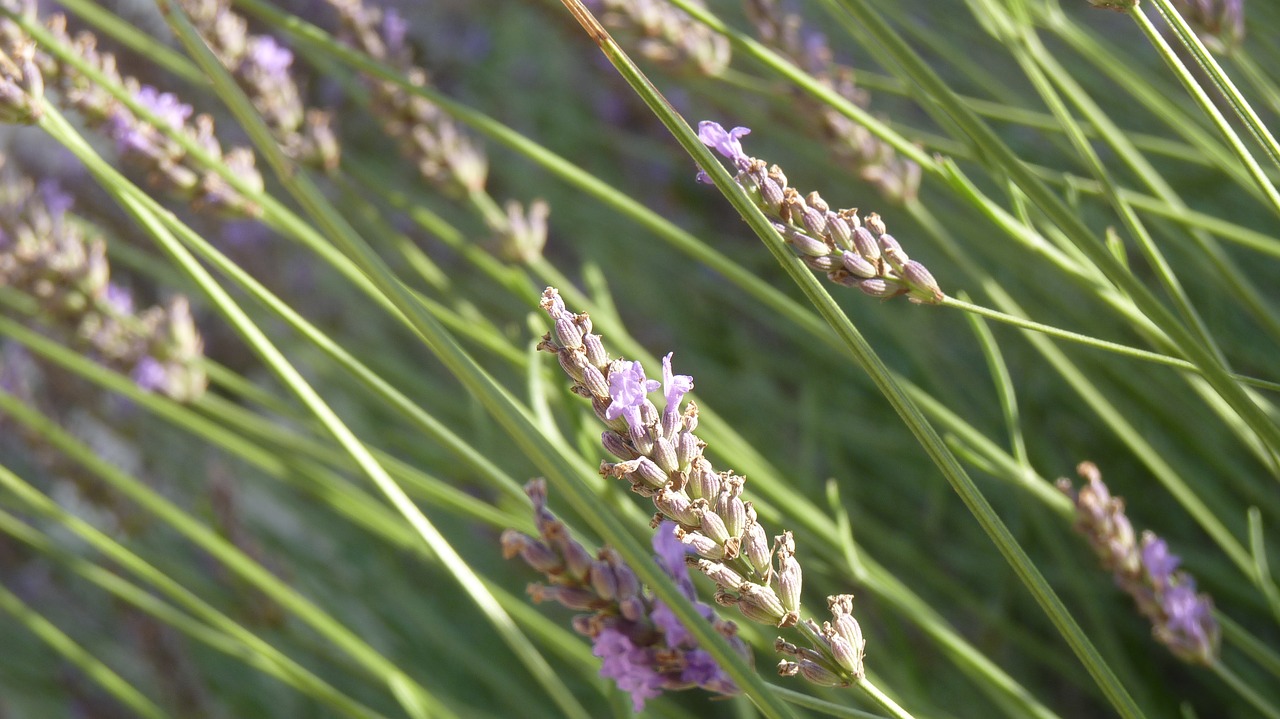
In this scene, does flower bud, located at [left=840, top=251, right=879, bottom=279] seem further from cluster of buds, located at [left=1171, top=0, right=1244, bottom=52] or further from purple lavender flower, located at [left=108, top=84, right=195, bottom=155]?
purple lavender flower, located at [left=108, top=84, right=195, bottom=155]

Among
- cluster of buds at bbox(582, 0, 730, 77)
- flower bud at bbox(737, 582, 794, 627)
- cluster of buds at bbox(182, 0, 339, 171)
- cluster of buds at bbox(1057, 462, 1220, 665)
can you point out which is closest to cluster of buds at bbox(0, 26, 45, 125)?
cluster of buds at bbox(182, 0, 339, 171)

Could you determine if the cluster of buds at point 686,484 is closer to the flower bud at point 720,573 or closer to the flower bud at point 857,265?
the flower bud at point 720,573

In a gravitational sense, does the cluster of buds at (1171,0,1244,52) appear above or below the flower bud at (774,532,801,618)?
above

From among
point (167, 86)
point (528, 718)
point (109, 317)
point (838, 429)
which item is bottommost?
point (528, 718)

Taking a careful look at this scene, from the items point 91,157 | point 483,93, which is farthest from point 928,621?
point 483,93

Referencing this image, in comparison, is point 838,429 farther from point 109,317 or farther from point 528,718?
point 109,317

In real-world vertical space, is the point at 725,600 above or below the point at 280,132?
below

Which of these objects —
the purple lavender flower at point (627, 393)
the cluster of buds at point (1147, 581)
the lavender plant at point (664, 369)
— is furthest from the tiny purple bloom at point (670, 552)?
the cluster of buds at point (1147, 581)
